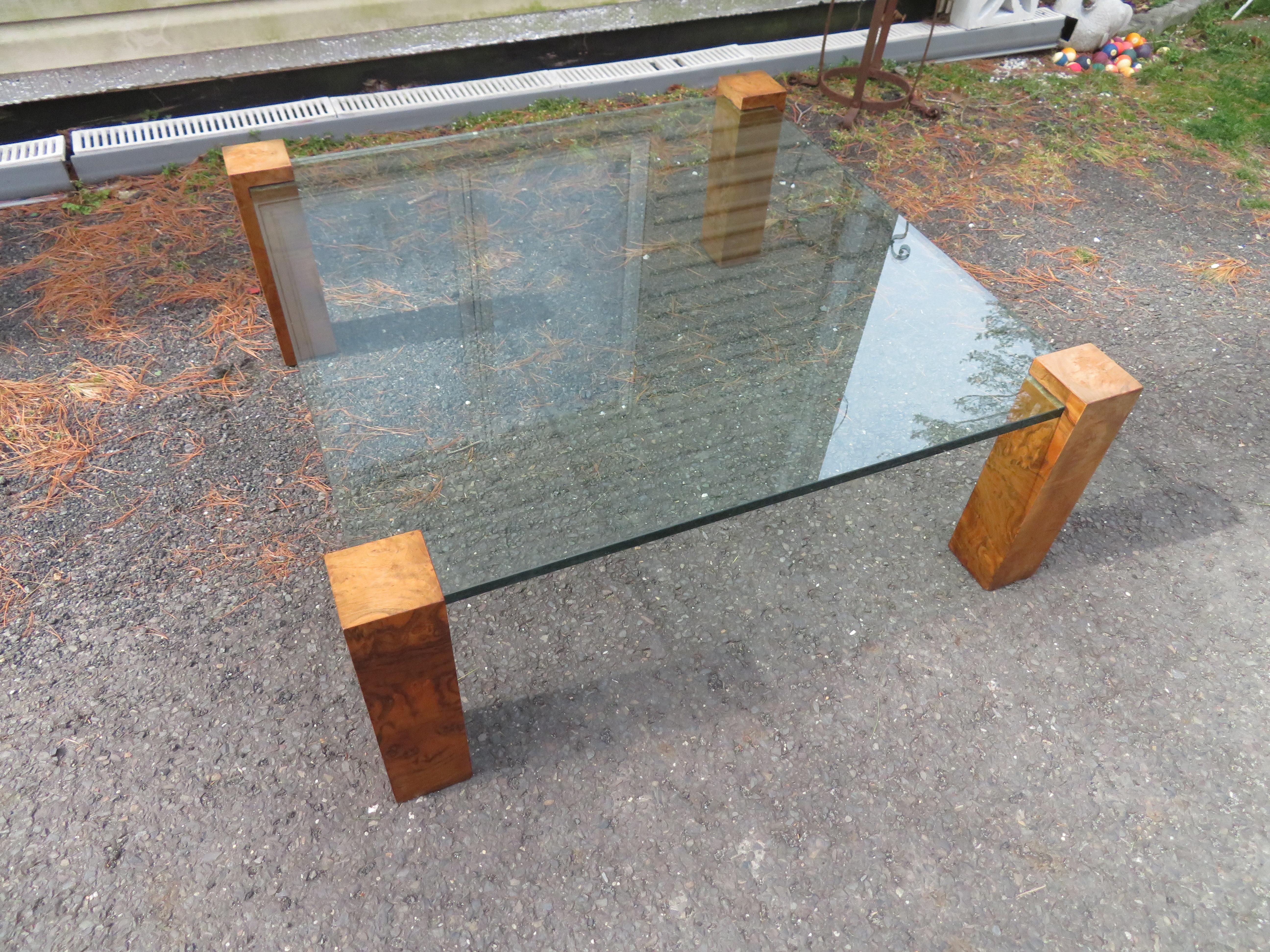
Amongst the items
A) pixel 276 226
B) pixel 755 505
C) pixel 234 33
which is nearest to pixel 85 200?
pixel 234 33

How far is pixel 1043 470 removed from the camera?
1476mm

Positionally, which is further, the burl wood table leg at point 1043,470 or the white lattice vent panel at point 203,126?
the white lattice vent panel at point 203,126

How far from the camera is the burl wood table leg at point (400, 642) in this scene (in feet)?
3.52

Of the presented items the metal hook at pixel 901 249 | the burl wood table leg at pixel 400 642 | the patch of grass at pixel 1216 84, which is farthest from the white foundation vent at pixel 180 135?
the patch of grass at pixel 1216 84

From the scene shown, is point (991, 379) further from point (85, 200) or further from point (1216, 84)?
point (1216, 84)

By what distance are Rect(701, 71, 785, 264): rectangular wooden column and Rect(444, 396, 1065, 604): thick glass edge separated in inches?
23.9

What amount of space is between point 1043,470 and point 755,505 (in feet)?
1.78

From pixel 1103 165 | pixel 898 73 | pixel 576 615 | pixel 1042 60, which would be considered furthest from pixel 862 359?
pixel 1042 60

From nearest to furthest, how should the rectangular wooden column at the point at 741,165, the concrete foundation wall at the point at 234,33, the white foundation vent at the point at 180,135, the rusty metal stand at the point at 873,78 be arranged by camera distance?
the rectangular wooden column at the point at 741,165
the concrete foundation wall at the point at 234,33
the white foundation vent at the point at 180,135
the rusty metal stand at the point at 873,78

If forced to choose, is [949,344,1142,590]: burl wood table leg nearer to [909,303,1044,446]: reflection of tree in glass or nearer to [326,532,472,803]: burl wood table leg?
[909,303,1044,446]: reflection of tree in glass

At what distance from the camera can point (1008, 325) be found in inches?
65.2

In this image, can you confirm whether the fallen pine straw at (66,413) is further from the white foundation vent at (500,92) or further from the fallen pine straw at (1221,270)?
the fallen pine straw at (1221,270)

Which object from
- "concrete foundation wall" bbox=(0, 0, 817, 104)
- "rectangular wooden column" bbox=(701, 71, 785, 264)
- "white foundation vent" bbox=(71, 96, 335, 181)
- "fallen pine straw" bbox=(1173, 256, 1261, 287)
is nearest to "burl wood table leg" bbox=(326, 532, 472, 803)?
"rectangular wooden column" bbox=(701, 71, 785, 264)

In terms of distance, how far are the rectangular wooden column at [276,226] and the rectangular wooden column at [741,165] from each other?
2.63 feet
